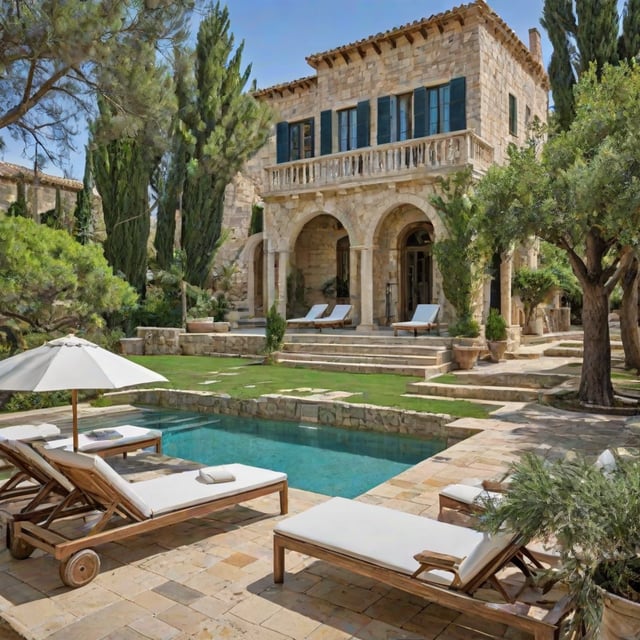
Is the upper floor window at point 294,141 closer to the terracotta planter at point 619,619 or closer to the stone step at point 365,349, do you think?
the stone step at point 365,349

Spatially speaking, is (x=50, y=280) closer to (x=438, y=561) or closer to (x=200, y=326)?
(x=200, y=326)

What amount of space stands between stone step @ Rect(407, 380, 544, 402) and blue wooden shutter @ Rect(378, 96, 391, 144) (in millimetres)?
11166

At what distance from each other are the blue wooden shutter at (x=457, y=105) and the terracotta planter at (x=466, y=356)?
776 centimetres

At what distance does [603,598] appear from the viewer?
7.54 feet

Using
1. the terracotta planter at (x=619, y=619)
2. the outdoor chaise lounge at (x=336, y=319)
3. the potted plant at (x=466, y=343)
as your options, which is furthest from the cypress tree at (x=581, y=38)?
the terracotta planter at (x=619, y=619)

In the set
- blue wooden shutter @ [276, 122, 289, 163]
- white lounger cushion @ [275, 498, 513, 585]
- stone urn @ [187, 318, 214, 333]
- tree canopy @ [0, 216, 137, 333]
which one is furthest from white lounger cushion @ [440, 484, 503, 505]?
blue wooden shutter @ [276, 122, 289, 163]

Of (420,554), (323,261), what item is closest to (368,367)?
(323,261)

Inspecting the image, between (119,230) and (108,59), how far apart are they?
10.4 metres

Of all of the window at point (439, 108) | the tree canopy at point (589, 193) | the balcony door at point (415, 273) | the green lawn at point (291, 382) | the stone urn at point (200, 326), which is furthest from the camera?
the balcony door at point (415, 273)

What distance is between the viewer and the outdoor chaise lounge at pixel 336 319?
18.8 meters

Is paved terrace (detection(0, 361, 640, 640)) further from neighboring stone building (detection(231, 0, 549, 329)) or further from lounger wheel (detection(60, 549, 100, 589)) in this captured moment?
neighboring stone building (detection(231, 0, 549, 329))

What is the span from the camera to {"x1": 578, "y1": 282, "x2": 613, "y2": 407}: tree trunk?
995 centimetres

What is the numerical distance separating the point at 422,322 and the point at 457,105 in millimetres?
7317

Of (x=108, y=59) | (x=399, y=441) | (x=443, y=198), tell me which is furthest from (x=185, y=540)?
(x=443, y=198)
